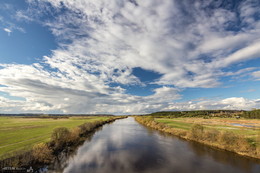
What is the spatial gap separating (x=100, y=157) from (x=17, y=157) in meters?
12.2

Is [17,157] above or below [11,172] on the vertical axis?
above

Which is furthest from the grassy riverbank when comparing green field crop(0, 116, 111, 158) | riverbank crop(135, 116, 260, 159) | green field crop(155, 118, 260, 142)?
green field crop(155, 118, 260, 142)

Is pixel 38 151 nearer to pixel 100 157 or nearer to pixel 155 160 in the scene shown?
pixel 100 157

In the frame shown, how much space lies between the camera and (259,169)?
1891 centimetres

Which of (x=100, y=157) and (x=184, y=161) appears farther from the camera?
(x=100, y=157)

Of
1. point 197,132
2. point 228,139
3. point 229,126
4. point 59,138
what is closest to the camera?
point 228,139

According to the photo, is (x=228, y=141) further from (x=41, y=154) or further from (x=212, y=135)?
(x=41, y=154)

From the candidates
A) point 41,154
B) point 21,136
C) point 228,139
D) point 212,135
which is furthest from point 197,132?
point 21,136

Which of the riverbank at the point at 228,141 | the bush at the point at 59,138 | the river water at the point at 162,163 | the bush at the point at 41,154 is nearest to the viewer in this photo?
the river water at the point at 162,163

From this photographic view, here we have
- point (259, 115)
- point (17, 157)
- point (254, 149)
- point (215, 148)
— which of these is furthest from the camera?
point (259, 115)

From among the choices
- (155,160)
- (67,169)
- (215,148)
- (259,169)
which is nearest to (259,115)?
A: (215,148)

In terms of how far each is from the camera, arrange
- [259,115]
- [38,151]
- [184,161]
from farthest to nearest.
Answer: [259,115]
[184,161]
[38,151]

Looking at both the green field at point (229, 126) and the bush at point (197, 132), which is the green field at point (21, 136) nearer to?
the bush at point (197, 132)

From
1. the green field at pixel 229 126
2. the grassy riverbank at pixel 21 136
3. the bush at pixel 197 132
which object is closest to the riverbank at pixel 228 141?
the bush at pixel 197 132
